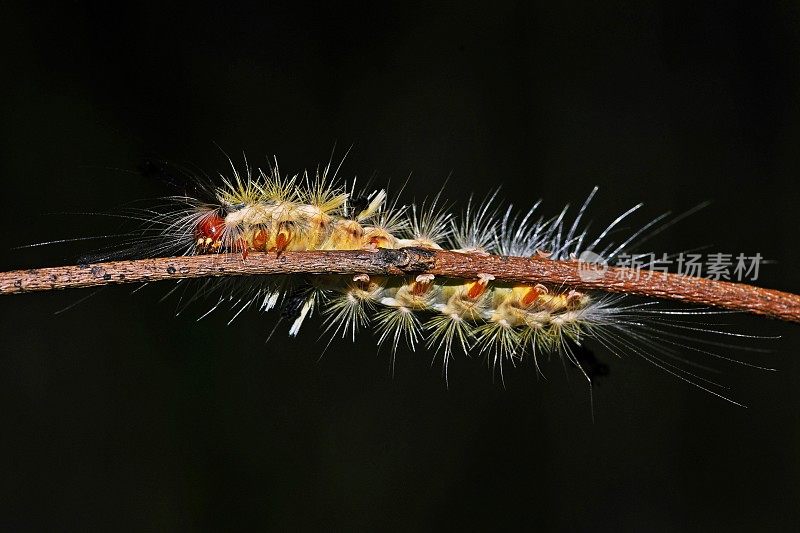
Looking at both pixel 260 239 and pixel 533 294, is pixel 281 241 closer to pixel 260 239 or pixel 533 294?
pixel 260 239

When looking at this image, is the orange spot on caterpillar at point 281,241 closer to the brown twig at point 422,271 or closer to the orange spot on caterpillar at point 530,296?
the brown twig at point 422,271

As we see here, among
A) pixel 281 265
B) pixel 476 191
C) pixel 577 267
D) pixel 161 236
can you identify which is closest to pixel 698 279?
pixel 577 267

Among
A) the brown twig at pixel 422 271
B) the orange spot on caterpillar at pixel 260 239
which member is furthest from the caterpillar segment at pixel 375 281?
the brown twig at pixel 422 271

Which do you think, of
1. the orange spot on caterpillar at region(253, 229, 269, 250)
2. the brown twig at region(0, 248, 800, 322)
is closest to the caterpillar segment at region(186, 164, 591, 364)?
the orange spot on caterpillar at region(253, 229, 269, 250)

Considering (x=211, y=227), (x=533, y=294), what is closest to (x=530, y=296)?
(x=533, y=294)

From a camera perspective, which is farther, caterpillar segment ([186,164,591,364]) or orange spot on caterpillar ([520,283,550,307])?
orange spot on caterpillar ([520,283,550,307])

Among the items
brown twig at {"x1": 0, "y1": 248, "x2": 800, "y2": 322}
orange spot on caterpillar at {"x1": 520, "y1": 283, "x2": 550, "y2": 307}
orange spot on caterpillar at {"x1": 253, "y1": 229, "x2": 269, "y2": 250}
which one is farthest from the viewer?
orange spot on caterpillar at {"x1": 520, "y1": 283, "x2": 550, "y2": 307}

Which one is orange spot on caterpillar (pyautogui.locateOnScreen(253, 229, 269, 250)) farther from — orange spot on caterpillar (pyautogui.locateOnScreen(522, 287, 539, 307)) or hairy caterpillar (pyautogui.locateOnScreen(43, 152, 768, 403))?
orange spot on caterpillar (pyautogui.locateOnScreen(522, 287, 539, 307))

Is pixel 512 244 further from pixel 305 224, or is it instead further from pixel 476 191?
pixel 476 191
